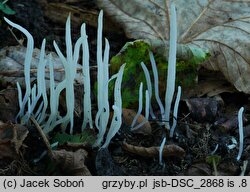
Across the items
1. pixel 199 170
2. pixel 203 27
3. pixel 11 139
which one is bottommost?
pixel 199 170

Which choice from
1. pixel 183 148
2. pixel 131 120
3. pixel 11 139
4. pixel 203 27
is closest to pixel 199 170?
pixel 183 148

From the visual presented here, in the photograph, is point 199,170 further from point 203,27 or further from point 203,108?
point 203,27

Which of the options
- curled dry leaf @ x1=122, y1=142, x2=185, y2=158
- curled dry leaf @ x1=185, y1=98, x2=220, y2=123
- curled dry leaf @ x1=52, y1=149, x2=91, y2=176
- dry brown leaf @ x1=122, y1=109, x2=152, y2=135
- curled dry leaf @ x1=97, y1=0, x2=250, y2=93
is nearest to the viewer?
curled dry leaf @ x1=52, y1=149, x2=91, y2=176

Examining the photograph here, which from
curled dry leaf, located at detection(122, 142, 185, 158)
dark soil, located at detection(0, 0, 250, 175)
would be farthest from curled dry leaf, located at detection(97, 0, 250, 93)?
curled dry leaf, located at detection(122, 142, 185, 158)

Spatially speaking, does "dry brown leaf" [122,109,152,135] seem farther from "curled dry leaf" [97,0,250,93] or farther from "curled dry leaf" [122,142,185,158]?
"curled dry leaf" [97,0,250,93]

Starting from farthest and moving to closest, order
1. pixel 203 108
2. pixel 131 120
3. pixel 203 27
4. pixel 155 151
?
pixel 203 27 → pixel 203 108 → pixel 131 120 → pixel 155 151

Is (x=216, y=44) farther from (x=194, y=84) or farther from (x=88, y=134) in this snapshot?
(x=88, y=134)

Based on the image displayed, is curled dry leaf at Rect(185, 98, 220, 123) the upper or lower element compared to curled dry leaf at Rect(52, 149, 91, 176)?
upper
